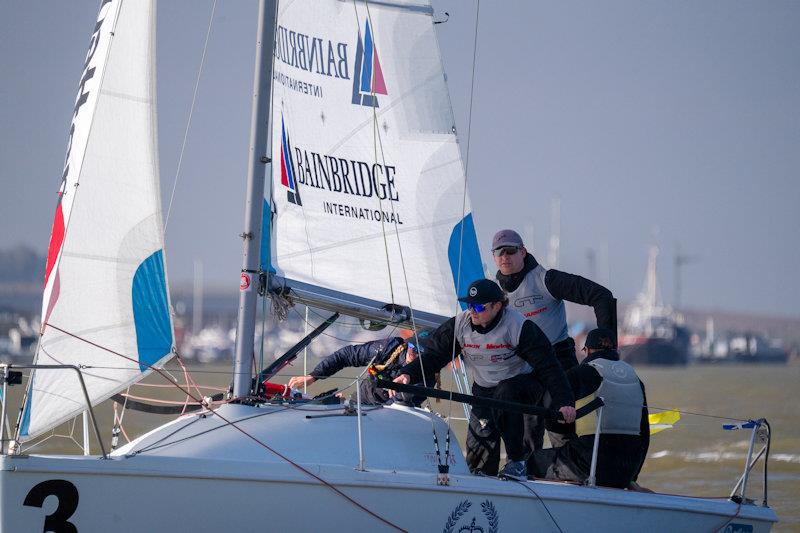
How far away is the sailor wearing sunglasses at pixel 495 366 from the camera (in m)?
6.98

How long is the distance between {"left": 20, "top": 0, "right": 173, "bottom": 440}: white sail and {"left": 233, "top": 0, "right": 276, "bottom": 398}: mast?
50 cm

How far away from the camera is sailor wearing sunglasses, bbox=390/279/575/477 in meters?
6.98

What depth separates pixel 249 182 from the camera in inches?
295

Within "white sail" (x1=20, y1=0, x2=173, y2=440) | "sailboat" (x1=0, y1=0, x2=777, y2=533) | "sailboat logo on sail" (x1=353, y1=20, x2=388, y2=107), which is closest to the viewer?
"sailboat" (x1=0, y1=0, x2=777, y2=533)

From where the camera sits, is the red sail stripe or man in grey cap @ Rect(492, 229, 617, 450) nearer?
the red sail stripe

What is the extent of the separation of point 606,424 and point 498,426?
703 millimetres

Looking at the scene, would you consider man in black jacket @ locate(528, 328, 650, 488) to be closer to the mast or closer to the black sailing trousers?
the black sailing trousers

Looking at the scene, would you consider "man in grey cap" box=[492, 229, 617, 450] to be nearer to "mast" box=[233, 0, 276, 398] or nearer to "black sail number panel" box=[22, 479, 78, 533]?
"mast" box=[233, 0, 276, 398]

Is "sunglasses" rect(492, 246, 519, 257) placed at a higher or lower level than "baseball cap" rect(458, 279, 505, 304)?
higher

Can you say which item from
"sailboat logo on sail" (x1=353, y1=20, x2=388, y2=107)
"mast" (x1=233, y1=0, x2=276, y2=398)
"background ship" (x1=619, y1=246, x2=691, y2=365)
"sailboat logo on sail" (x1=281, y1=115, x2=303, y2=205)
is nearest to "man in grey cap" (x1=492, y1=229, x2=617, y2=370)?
"sailboat logo on sail" (x1=281, y1=115, x2=303, y2=205)

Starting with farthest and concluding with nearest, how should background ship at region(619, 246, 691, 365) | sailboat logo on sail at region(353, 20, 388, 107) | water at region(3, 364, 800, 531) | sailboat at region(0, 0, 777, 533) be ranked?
background ship at region(619, 246, 691, 365) < water at region(3, 364, 800, 531) < sailboat logo on sail at region(353, 20, 388, 107) < sailboat at region(0, 0, 777, 533)

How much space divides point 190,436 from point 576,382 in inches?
87.9

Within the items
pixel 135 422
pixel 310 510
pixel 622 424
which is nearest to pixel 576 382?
pixel 622 424

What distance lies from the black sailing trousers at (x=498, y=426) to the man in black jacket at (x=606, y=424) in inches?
9.2
